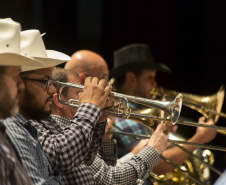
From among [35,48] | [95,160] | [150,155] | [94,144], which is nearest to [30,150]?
[35,48]

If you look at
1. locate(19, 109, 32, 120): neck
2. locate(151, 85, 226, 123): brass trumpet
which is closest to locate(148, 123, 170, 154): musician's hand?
locate(19, 109, 32, 120): neck

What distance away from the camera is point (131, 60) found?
4.71 m

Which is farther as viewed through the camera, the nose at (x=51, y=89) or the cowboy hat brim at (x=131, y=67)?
the cowboy hat brim at (x=131, y=67)

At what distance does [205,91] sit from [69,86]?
3.37m

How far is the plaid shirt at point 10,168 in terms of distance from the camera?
1653mm

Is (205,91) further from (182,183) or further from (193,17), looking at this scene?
(182,183)

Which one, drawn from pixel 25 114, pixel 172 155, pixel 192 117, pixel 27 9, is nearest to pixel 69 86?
pixel 25 114

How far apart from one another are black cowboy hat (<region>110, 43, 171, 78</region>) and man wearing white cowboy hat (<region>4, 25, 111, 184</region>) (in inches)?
86.9

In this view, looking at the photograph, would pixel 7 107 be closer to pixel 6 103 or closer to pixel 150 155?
pixel 6 103

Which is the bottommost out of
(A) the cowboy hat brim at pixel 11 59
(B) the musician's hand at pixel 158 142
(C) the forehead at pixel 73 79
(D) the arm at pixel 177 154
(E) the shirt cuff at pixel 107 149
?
(D) the arm at pixel 177 154

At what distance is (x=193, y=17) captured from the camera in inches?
225

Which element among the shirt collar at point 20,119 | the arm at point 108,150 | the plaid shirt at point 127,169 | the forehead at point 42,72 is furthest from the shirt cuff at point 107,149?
the shirt collar at point 20,119

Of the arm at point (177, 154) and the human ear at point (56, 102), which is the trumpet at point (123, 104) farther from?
the arm at point (177, 154)

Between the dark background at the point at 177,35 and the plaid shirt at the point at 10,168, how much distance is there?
Result: 11.7ft
